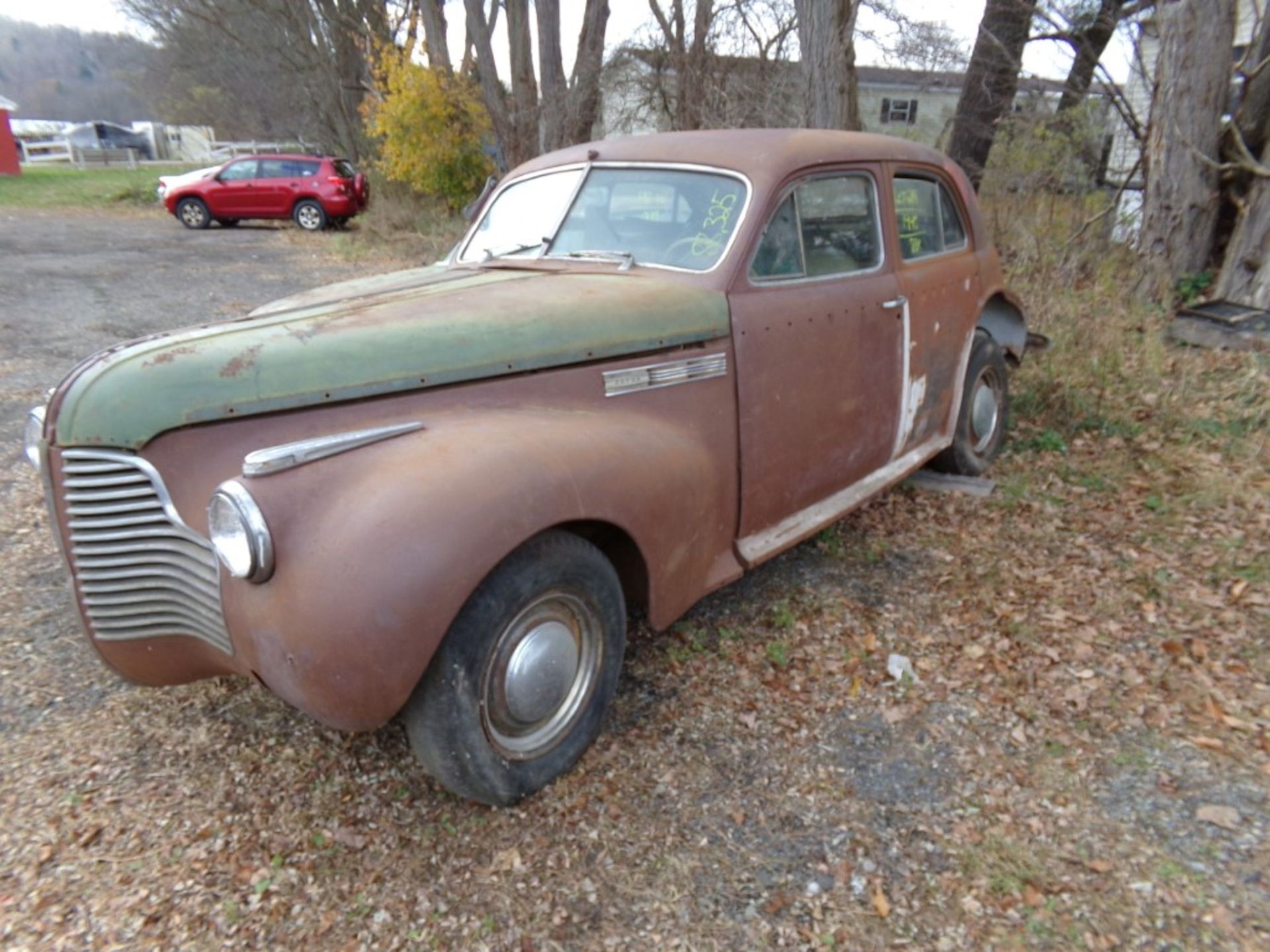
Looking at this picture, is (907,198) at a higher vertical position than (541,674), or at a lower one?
higher

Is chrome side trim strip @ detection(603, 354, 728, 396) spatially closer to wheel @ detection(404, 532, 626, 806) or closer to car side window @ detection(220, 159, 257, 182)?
wheel @ detection(404, 532, 626, 806)

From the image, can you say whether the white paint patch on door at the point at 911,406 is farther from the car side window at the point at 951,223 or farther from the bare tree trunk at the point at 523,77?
the bare tree trunk at the point at 523,77

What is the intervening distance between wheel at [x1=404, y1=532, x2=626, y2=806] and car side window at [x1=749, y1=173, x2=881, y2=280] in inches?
55.9

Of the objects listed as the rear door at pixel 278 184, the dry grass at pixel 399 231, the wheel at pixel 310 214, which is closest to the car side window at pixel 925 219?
the dry grass at pixel 399 231

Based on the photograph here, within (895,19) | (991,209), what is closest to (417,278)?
(991,209)

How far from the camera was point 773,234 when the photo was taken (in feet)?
10.8

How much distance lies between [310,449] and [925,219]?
335 centimetres

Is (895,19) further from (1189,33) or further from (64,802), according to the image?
(64,802)

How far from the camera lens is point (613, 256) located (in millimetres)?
3328

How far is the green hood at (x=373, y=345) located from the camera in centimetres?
221

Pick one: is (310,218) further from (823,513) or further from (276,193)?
(823,513)

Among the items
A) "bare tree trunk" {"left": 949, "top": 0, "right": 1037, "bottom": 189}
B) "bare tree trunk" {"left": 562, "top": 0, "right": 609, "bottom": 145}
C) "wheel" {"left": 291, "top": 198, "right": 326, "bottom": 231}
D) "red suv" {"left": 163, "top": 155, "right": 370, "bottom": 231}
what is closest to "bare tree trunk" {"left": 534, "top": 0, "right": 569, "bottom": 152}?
"bare tree trunk" {"left": 562, "top": 0, "right": 609, "bottom": 145}

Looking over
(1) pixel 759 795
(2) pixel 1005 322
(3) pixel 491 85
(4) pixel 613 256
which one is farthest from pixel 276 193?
(1) pixel 759 795

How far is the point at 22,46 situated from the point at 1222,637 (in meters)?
84.5
